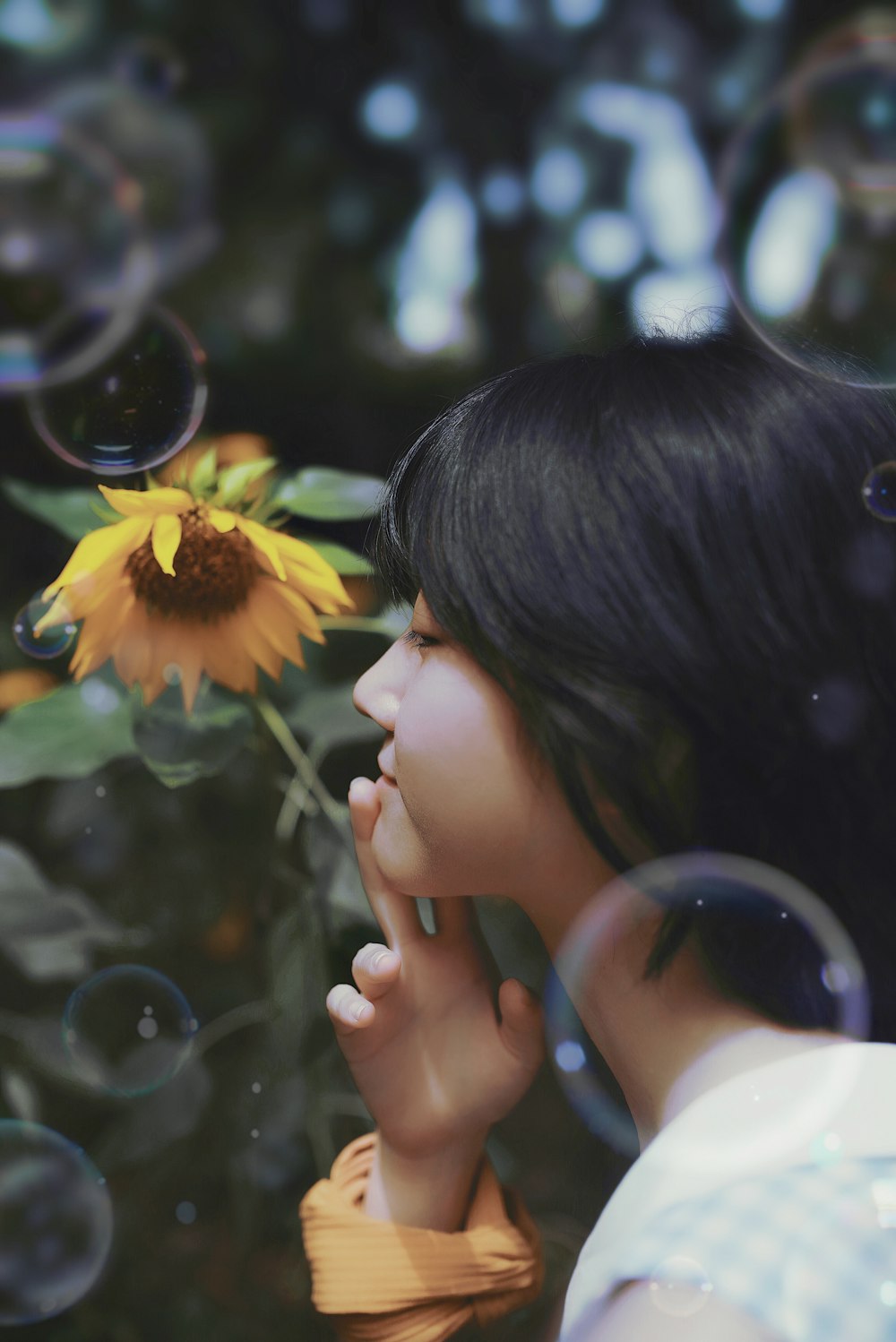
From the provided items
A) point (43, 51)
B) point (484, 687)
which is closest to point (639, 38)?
point (43, 51)

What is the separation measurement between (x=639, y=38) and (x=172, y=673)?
0.56 metres

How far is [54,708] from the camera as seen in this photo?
0.50 m

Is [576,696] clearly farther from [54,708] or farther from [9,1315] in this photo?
[9,1315]

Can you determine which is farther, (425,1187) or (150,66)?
(150,66)

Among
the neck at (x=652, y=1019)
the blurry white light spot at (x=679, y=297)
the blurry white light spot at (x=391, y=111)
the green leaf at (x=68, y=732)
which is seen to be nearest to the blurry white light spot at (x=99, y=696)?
the green leaf at (x=68, y=732)

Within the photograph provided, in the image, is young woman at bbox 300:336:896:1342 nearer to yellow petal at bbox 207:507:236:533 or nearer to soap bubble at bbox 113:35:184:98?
yellow petal at bbox 207:507:236:533

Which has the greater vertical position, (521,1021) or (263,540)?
(263,540)

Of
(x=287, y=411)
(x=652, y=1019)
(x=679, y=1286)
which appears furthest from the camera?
(x=287, y=411)

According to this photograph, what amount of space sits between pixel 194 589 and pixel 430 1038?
25 cm

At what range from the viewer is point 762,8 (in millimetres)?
713

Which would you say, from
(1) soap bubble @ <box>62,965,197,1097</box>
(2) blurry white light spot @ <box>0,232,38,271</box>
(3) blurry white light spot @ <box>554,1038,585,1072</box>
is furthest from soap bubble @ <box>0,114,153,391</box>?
(3) blurry white light spot @ <box>554,1038,585,1072</box>

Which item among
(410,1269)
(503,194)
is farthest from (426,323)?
(410,1269)

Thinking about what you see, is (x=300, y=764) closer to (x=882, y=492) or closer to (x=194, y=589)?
(x=194, y=589)

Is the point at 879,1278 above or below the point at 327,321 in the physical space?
below
